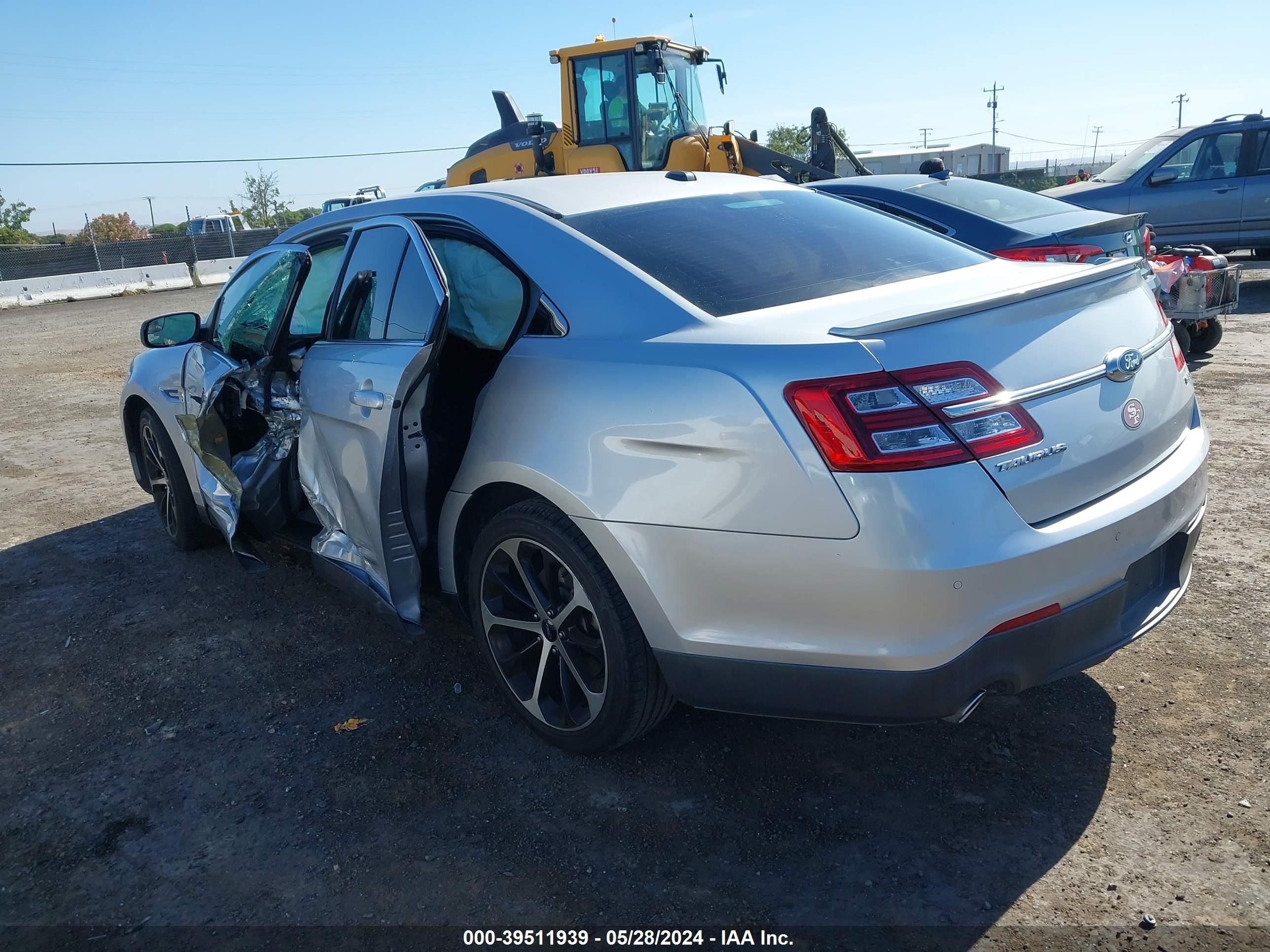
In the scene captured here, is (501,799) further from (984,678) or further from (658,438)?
(984,678)

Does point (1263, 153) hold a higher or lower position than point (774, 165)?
lower

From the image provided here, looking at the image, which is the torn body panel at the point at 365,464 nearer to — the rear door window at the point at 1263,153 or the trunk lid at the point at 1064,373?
the trunk lid at the point at 1064,373

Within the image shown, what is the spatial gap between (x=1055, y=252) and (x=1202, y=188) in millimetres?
7311

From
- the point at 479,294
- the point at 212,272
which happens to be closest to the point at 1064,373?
the point at 479,294

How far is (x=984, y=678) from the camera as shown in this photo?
232 centimetres

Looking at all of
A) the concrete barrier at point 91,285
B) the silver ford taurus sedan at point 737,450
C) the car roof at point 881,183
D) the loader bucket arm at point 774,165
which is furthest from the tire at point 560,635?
the concrete barrier at point 91,285

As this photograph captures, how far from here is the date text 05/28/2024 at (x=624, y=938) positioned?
2275 mm

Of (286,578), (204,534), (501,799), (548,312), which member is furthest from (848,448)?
(204,534)

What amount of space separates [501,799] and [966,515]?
1.57 m

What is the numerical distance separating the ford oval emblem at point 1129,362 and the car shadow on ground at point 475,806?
43.8 inches

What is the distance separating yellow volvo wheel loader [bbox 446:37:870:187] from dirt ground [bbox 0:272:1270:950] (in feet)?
30.7

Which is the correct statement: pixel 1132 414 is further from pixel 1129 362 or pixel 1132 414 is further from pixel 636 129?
pixel 636 129

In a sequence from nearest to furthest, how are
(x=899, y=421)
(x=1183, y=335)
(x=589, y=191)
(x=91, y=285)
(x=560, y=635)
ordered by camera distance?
(x=899, y=421) < (x=560, y=635) < (x=589, y=191) < (x=1183, y=335) < (x=91, y=285)

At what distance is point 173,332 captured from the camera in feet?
15.4
